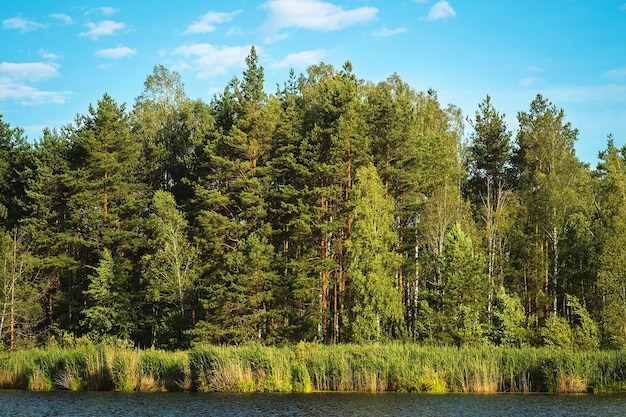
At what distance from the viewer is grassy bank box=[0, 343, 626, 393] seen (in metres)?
32.3

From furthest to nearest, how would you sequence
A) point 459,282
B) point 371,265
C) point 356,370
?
point 459,282
point 371,265
point 356,370

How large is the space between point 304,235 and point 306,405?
24113mm

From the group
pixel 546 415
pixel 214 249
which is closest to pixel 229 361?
pixel 546 415

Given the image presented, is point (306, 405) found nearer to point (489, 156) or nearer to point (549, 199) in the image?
point (549, 199)

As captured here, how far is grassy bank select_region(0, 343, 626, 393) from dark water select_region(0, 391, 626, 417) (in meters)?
1.40

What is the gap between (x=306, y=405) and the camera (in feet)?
94.6

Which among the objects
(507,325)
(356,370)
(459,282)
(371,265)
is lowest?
(356,370)

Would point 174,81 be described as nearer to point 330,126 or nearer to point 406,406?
point 330,126

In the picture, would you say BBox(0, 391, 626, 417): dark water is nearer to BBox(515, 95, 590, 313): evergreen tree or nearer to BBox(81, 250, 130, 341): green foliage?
BBox(81, 250, 130, 341): green foliage

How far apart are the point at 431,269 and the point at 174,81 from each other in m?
36.9

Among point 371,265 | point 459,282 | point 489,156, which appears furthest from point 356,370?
point 489,156

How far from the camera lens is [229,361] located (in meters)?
33.9

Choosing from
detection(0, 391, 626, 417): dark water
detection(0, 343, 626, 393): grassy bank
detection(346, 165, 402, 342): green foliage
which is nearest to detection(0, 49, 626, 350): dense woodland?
detection(346, 165, 402, 342): green foliage

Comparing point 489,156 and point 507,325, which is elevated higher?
point 489,156
